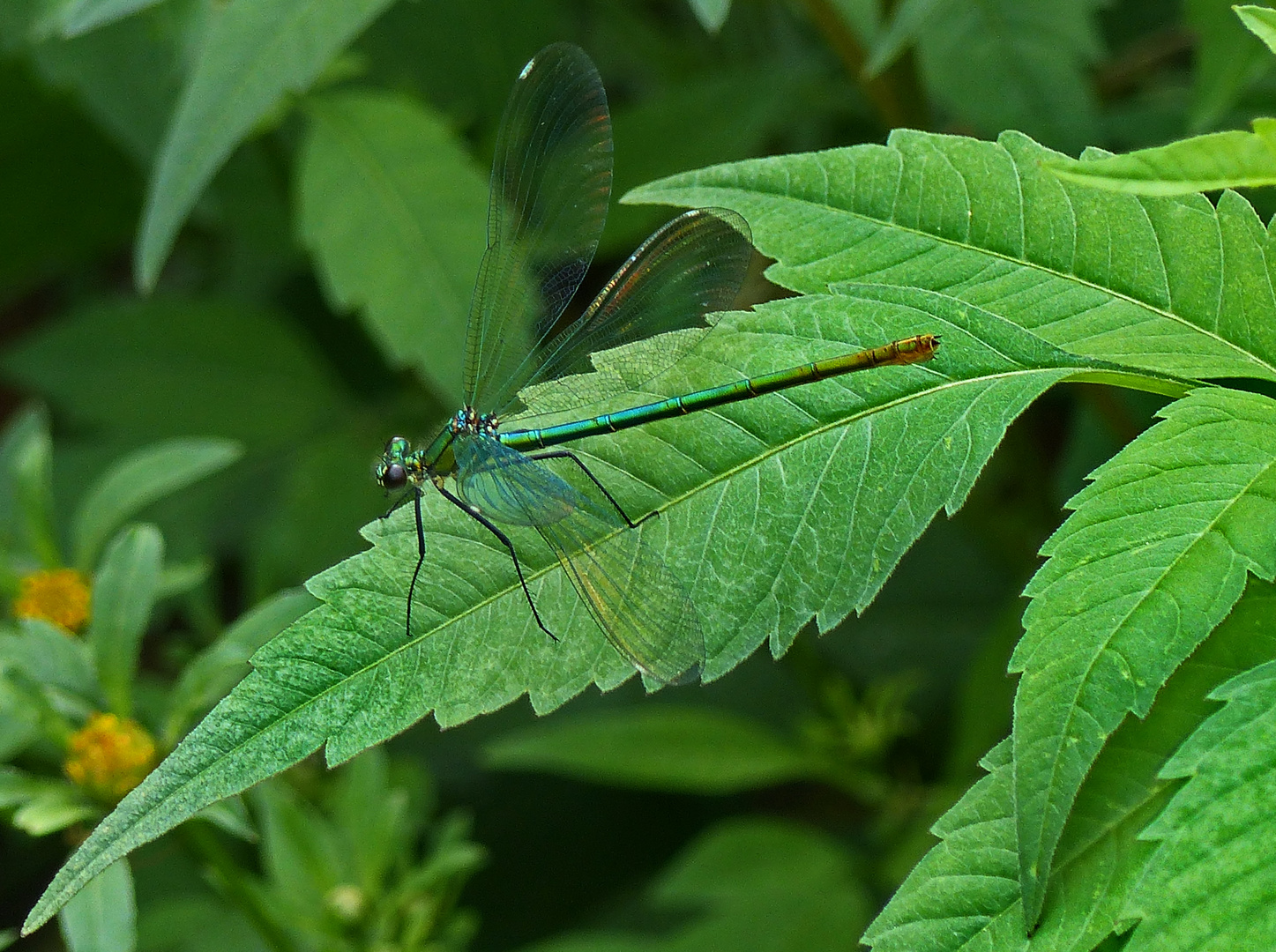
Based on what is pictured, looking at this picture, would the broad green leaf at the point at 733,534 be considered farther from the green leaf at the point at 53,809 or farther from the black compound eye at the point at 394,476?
the green leaf at the point at 53,809

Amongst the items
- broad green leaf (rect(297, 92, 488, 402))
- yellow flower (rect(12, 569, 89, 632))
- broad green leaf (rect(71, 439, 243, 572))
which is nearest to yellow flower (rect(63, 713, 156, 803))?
yellow flower (rect(12, 569, 89, 632))

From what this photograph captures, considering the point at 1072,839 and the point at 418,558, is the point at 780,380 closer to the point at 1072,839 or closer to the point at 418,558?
the point at 418,558

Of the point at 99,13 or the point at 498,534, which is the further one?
the point at 99,13

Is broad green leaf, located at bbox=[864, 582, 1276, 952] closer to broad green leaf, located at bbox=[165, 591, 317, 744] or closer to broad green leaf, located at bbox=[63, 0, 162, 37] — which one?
broad green leaf, located at bbox=[165, 591, 317, 744]

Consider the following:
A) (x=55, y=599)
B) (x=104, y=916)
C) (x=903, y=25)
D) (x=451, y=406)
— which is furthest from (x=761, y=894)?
(x=903, y=25)

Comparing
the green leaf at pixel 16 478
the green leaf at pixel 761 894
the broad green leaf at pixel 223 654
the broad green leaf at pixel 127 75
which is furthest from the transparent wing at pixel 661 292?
the broad green leaf at pixel 127 75

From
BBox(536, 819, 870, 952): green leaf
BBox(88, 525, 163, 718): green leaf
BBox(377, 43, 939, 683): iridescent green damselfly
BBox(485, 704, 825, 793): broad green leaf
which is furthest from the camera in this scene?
BBox(485, 704, 825, 793): broad green leaf

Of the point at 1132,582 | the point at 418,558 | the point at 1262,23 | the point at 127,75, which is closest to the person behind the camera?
the point at 1132,582

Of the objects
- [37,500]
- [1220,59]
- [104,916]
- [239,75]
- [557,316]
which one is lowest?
[104,916]
